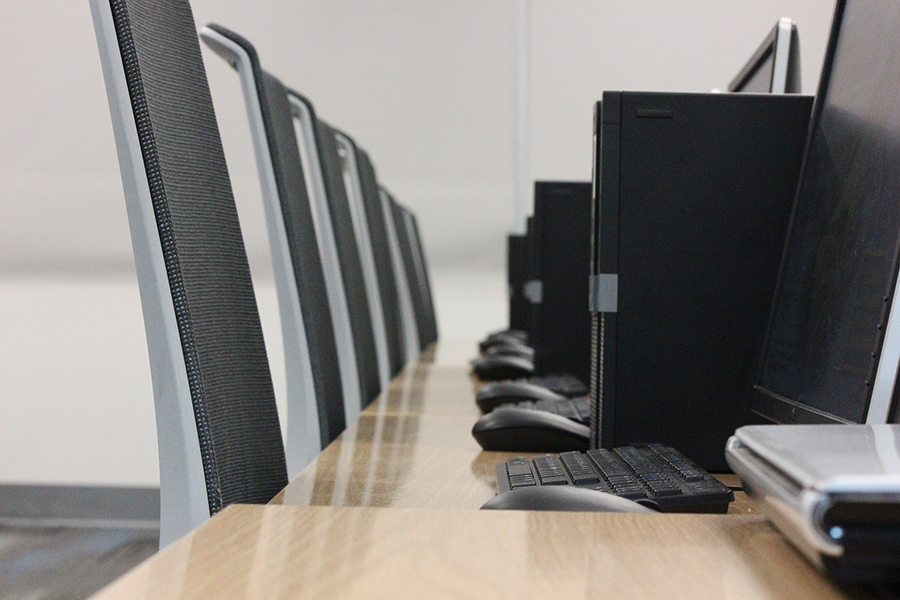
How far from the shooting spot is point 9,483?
121 inches

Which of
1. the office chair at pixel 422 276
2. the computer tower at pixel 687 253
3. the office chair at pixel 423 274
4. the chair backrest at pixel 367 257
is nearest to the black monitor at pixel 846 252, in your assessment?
the computer tower at pixel 687 253

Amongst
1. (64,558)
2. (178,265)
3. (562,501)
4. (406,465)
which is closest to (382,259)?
(406,465)

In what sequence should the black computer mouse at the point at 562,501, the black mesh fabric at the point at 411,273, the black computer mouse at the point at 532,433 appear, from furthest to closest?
the black mesh fabric at the point at 411,273, the black computer mouse at the point at 532,433, the black computer mouse at the point at 562,501

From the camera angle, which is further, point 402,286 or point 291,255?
point 402,286

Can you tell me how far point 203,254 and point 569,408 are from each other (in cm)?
65

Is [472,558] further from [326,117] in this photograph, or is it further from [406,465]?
[326,117]

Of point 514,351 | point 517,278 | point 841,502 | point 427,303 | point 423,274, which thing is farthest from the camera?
point 423,274

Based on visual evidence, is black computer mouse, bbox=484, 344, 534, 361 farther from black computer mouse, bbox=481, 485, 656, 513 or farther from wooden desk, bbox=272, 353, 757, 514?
black computer mouse, bbox=481, 485, 656, 513

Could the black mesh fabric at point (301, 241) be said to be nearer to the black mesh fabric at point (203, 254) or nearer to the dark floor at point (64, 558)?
the black mesh fabric at point (203, 254)

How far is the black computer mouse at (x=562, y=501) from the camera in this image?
574 mm

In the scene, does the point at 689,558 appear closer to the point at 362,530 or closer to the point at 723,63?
the point at 362,530

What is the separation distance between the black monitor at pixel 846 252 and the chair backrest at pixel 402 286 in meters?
1.94

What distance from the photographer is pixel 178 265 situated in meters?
0.69

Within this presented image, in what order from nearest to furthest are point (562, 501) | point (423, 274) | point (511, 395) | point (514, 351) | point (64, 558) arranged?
point (562, 501), point (511, 395), point (514, 351), point (64, 558), point (423, 274)
